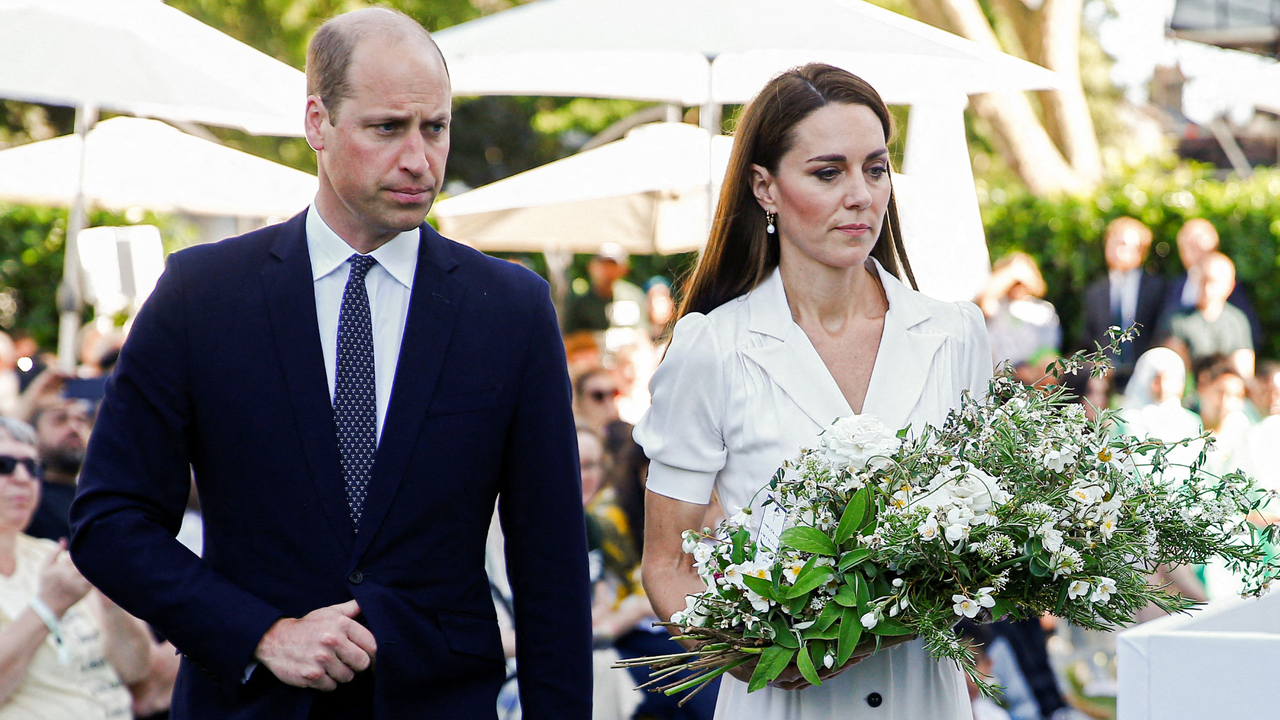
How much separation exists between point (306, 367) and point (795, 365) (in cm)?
98

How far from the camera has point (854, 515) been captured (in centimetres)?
228

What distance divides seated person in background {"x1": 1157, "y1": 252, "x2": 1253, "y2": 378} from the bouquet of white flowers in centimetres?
829

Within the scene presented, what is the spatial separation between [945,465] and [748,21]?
3.37 metres

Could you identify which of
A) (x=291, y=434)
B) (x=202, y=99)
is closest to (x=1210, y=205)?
(x=202, y=99)

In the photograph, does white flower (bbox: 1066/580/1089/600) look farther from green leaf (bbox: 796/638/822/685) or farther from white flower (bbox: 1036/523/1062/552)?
green leaf (bbox: 796/638/822/685)

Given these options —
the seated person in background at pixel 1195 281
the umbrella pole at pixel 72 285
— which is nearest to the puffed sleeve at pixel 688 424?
the umbrella pole at pixel 72 285

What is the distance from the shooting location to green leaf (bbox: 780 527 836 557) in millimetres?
2277

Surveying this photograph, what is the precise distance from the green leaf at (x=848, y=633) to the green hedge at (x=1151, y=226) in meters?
10.8

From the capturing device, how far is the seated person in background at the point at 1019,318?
35.7 feet

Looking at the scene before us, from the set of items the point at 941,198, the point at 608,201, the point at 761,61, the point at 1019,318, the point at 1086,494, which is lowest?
the point at 1086,494

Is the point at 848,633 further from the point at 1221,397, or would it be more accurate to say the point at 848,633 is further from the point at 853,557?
the point at 1221,397

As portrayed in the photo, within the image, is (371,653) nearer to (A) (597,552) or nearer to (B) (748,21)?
(A) (597,552)

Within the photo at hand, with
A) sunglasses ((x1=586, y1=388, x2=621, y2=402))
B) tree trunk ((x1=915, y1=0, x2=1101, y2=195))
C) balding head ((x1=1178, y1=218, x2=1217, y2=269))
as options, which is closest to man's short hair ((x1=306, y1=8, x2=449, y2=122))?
sunglasses ((x1=586, y1=388, x2=621, y2=402))

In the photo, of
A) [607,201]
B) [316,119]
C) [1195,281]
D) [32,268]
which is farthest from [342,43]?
[32,268]
